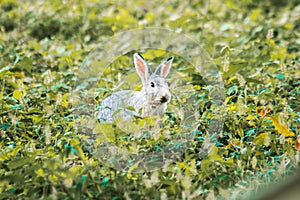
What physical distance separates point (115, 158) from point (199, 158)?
0.52 metres

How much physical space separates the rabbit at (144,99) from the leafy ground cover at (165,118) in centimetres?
14

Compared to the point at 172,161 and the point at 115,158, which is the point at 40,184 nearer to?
the point at 115,158

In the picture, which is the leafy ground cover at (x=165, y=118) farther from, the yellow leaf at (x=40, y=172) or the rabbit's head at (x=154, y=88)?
the rabbit's head at (x=154, y=88)

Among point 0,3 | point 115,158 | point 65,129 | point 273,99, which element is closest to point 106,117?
point 65,129

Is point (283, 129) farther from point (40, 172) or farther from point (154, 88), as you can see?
point (40, 172)

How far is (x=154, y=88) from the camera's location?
3871 millimetres

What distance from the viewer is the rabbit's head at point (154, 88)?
3852 millimetres

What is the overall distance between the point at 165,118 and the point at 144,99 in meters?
0.19

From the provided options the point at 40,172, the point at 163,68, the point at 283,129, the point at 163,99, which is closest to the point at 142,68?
the point at 163,68

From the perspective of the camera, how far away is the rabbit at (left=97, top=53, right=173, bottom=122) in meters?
3.84

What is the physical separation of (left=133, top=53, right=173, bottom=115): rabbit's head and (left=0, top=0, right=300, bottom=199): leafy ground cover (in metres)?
0.11

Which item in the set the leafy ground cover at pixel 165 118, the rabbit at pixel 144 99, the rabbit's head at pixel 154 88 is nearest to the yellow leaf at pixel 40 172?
the leafy ground cover at pixel 165 118

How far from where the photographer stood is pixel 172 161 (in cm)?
340

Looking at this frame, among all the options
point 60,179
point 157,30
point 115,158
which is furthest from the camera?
point 157,30
